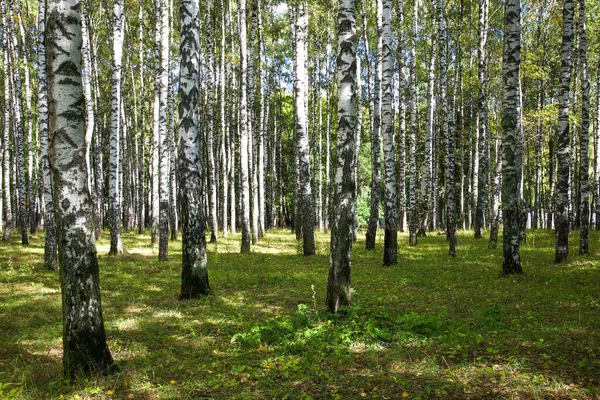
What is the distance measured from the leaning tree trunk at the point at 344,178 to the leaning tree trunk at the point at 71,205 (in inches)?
147

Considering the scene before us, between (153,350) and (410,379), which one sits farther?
(153,350)

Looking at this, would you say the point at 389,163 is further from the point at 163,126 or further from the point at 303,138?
the point at 163,126

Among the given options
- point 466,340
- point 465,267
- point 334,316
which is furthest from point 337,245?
point 465,267

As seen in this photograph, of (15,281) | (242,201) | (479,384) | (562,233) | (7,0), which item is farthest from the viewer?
(7,0)

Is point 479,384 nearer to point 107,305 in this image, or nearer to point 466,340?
point 466,340

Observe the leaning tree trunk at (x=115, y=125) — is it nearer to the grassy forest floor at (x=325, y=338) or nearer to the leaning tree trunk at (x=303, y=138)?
the grassy forest floor at (x=325, y=338)

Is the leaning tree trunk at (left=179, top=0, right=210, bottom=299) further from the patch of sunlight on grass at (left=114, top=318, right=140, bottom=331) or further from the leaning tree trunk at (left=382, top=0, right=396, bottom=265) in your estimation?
the leaning tree trunk at (left=382, top=0, right=396, bottom=265)

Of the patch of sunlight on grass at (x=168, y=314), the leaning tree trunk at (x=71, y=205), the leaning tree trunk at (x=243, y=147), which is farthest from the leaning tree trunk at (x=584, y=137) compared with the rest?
the leaning tree trunk at (x=71, y=205)

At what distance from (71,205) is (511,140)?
10268 millimetres

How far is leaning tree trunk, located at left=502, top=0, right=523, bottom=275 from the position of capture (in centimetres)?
1051

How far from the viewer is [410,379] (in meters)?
4.64

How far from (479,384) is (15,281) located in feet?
37.7

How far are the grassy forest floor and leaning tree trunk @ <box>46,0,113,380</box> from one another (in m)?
0.45

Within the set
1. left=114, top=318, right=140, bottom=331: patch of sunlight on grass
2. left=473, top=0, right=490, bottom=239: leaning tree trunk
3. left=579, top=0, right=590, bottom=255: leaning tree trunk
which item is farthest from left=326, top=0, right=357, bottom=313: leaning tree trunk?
left=473, top=0, right=490, bottom=239: leaning tree trunk
